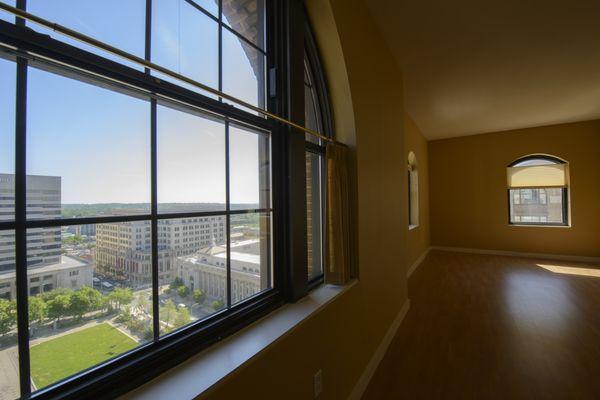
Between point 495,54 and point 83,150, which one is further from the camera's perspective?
point 495,54

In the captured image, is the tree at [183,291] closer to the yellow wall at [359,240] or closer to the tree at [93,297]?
the tree at [93,297]

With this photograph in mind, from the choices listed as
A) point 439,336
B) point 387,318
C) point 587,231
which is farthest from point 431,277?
point 587,231

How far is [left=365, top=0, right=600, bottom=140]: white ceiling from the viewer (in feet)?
7.77

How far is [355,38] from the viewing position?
81.0 inches

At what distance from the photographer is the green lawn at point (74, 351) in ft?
2.33

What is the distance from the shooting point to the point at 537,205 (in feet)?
20.7

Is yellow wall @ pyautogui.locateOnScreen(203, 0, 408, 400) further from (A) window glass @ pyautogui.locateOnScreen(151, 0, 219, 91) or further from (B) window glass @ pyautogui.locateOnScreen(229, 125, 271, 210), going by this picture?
(A) window glass @ pyautogui.locateOnScreen(151, 0, 219, 91)

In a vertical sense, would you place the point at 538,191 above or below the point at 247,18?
below

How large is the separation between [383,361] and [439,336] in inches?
30.6

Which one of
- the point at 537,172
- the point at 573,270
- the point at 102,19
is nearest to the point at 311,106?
the point at 102,19

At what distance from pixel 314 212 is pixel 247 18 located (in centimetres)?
133

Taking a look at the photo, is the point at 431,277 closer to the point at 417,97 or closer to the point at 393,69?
the point at 417,97

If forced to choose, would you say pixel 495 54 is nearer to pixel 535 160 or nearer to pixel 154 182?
pixel 154 182

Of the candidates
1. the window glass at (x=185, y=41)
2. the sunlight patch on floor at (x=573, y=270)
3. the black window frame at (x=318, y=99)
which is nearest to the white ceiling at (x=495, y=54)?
the black window frame at (x=318, y=99)
